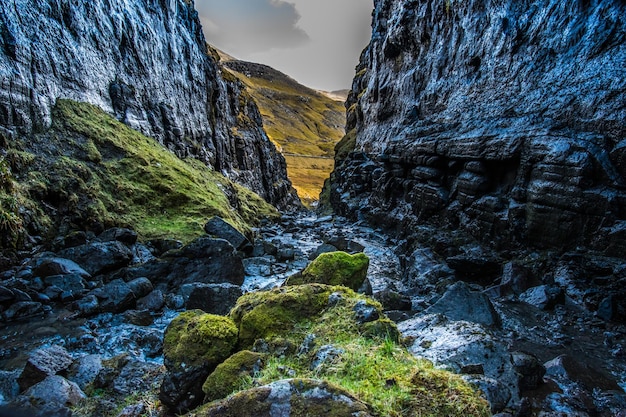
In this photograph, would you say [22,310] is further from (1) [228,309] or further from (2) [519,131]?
(2) [519,131]

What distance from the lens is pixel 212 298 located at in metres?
16.8

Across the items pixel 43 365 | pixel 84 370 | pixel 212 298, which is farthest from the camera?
pixel 212 298

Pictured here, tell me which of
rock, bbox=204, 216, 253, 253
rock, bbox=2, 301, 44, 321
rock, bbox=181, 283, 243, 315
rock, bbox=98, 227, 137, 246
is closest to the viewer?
rock, bbox=2, 301, 44, 321

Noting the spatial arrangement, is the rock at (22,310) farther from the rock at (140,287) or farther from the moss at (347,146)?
the moss at (347,146)

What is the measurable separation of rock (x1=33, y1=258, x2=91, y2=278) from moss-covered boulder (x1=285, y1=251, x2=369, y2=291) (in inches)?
490

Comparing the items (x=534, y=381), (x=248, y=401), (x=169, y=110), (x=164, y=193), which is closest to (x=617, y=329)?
(x=534, y=381)

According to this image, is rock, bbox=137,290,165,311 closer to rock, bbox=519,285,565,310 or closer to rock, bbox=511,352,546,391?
rock, bbox=511,352,546,391

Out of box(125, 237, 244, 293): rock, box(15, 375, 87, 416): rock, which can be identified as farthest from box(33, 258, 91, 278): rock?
box(15, 375, 87, 416): rock

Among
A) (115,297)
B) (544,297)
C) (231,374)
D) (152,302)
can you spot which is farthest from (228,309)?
(544,297)

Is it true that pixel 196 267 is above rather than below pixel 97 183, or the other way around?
below

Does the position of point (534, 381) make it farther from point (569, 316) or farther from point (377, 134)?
point (377, 134)

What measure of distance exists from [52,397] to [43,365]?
215cm

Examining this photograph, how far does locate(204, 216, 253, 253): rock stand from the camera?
27266 millimetres

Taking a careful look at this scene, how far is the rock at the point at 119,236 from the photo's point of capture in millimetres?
21219
